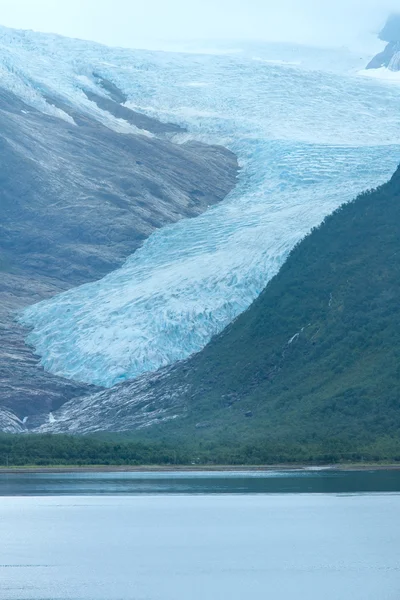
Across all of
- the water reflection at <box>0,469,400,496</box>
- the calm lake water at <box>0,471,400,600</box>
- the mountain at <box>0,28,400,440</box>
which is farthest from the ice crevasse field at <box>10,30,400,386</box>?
the calm lake water at <box>0,471,400,600</box>

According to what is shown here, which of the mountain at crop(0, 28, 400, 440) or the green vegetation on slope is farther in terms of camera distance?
the mountain at crop(0, 28, 400, 440)

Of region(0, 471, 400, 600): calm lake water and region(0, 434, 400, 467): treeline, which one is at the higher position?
region(0, 471, 400, 600): calm lake water

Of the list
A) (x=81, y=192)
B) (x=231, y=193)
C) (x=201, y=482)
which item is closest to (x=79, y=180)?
(x=81, y=192)

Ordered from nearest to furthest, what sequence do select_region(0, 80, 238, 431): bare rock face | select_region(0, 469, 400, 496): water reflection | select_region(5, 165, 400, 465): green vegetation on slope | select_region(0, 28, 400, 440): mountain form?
select_region(0, 469, 400, 496): water reflection, select_region(5, 165, 400, 465): green vegetation on slope, select_region(0, 28, 400, 440): mountain, select_region(0, 80, 238, 431): bare rock face

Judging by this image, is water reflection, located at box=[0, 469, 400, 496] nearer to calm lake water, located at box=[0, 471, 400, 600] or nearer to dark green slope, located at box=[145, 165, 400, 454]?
calm lake water, located at box=[0, 471, 400, 600]

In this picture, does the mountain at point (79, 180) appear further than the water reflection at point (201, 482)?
Yes

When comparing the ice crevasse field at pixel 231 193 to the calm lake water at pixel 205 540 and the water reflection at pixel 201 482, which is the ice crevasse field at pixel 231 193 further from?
the calm lake water at pixel 205 540

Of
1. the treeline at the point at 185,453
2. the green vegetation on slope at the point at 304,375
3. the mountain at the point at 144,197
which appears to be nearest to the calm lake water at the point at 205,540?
the treeline at the point at 185,453

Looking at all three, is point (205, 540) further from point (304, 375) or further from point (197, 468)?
point (304, 375)
